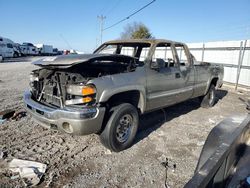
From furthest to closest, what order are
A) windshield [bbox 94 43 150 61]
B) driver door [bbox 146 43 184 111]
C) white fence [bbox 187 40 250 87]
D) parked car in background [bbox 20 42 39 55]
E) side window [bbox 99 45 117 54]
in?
parked car in background [bbox 20 42 39 55] < white fence [bbox 187 40 250 87] < side window [bbox 99 45 117 54] < windshield [bbox 94 43 150 61] < driver door [bbox 146 43 184 111]

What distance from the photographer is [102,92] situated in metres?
3.17

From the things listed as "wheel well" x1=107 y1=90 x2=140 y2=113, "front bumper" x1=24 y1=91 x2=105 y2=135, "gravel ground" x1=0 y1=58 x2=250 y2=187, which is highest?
"wheel well" x1=107 y1=90 x2=140 y2=113

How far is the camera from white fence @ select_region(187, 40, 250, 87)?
1061cm

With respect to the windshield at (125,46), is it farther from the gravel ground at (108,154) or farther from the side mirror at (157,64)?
the gravel ground at (108,154)

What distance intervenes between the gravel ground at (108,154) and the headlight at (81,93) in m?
1.00

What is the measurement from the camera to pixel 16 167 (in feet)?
9.98

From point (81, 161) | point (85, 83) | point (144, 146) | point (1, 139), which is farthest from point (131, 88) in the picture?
point (1, 139)

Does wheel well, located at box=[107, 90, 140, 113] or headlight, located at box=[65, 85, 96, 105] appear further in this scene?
wheel well, located at box=[107, 90, 140, 113]

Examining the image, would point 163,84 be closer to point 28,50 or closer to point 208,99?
point 208,99

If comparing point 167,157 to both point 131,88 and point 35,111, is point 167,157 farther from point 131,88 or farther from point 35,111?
point 35,111

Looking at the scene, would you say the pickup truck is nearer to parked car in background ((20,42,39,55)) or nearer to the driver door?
the driver door

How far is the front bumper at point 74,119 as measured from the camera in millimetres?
3020

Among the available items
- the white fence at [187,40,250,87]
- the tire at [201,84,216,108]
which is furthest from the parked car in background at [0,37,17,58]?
the tire at [201,84,216,108]

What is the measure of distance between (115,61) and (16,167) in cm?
252
